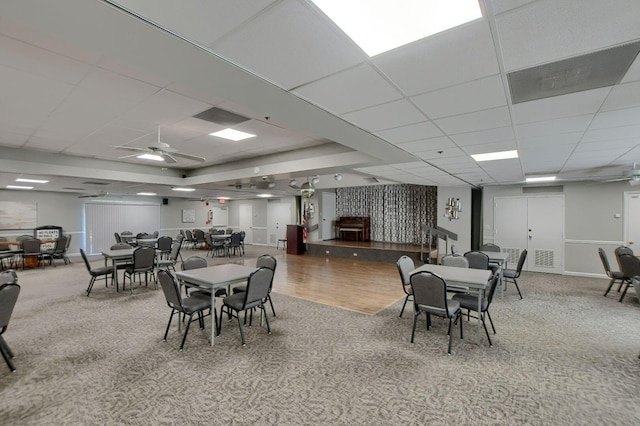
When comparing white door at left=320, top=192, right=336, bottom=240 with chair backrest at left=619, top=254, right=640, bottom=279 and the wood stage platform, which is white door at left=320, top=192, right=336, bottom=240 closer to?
the wood stage platform

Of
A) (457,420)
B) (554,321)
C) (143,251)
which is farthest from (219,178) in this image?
(554,321)

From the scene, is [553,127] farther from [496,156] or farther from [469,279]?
[469,279]

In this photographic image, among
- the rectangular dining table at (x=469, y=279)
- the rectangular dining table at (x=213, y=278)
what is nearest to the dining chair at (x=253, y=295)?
the rectangular dining table at (x=213, y=278)

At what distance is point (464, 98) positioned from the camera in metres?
2.41

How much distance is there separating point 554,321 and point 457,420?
11.0ft

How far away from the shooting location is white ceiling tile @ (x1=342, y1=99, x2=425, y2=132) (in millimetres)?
2619

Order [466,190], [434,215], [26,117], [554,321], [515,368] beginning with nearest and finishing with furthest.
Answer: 1. [515,368]
2. [26,117]
3. [554,321]
4. [466,190]
5. [434,215]

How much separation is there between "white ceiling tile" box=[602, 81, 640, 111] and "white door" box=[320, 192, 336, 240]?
10.7 meters

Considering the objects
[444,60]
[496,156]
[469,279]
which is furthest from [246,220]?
[444,60]

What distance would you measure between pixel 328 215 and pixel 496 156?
9.17 meters

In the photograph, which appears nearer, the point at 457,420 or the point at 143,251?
the point at 457,420

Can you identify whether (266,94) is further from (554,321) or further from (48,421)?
(554,321)

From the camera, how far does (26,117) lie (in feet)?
12.2

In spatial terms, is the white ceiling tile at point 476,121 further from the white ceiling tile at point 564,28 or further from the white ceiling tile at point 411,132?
the white ceiling tile at point 564,28
